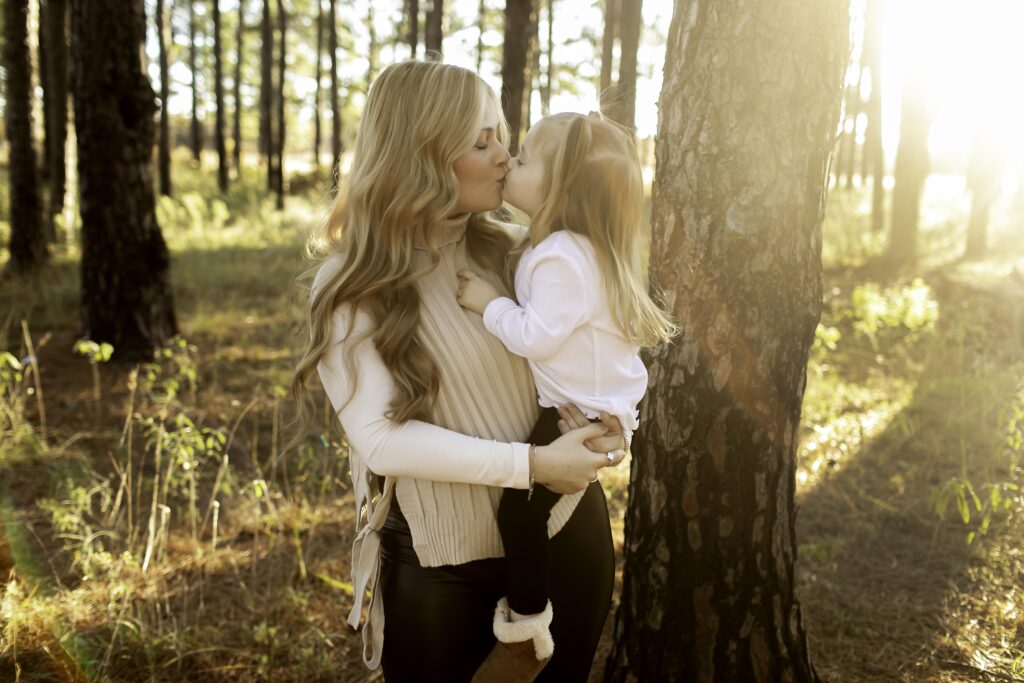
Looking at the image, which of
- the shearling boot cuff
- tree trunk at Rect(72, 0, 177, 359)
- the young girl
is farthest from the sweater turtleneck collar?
tree trunk at Rect(72, 0, 177, 359)

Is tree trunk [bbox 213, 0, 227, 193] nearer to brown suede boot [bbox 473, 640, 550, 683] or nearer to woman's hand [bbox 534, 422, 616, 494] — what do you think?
woman's hand [bbox 534, 422, 616, 494]

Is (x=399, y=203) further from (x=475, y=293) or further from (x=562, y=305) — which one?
(x=562, y=305)

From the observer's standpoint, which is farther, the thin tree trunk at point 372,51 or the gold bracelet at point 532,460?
the thin tree trunk at point 372,51

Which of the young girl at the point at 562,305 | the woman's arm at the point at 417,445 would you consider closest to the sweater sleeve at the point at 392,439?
the woman's arm at the point at 417,445

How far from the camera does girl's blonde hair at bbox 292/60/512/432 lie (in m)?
1.92

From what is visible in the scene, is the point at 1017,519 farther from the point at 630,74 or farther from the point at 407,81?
the point at 630,74

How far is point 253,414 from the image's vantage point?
20.7ft

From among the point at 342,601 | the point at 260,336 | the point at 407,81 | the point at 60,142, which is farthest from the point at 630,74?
the point at 60,142

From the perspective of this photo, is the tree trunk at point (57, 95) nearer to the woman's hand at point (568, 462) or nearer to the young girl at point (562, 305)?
the young girl at point (562, 305)

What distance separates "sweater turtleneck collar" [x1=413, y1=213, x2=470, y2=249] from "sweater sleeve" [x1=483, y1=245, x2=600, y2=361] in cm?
28

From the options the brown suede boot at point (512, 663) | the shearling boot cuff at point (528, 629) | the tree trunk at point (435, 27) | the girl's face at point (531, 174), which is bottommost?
the brown suede boot at point (512, 663)

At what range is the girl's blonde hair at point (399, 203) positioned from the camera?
192cm

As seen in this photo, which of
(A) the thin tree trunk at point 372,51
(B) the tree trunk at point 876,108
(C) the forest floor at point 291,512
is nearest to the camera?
(C) the forest floor at point 291,512

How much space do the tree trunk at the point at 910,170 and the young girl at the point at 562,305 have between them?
37.4 ft
